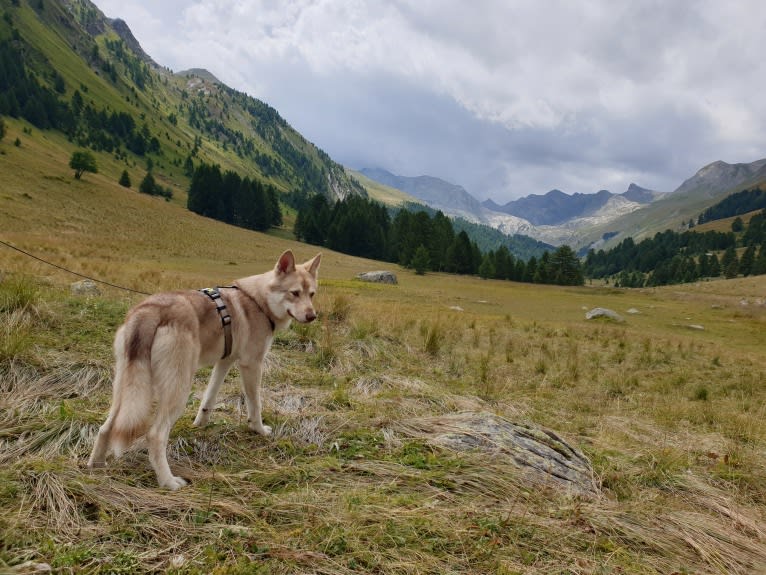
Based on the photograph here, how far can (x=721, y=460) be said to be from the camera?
19.4 feet

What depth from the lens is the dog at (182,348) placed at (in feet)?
11.8

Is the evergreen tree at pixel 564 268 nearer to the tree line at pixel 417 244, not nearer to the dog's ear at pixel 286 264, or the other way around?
the tree line at pixel 417 244

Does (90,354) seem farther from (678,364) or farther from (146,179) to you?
(146,179)

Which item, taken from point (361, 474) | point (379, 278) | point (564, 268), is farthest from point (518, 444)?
point (564, 268)

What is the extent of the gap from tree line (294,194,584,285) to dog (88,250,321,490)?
68.5 metres

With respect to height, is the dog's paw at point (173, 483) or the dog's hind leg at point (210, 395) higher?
the dog's hind leg at point (210, 395)

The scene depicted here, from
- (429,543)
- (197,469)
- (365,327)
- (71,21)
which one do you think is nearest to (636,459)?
(429,543)

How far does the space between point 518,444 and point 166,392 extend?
12.7 feet

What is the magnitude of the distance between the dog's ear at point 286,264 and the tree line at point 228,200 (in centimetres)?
10127

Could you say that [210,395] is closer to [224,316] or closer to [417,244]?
[224,316]

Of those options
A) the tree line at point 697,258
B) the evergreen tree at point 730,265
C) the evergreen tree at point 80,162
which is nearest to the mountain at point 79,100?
the evergreen tree at point 80,162

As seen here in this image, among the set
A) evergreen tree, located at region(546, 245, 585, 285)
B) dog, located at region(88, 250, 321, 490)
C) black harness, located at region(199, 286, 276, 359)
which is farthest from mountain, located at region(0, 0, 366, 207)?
black harness, located at region(199, 286, 276, 359)

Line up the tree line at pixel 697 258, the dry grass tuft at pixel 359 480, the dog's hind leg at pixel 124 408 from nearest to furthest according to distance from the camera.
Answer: the dry grass tuft at pixel 359 480 → the dog's hind leg at pixel 124 408 → the tree line at pixel 697 258

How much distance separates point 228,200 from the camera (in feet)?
330
